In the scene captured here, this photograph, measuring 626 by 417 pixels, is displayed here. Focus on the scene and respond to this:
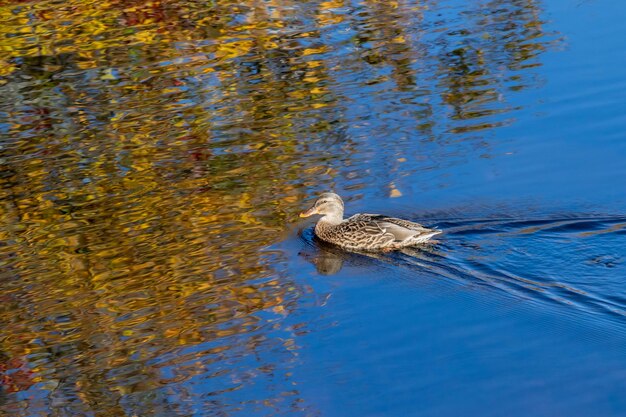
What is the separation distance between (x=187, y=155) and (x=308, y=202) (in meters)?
1.75

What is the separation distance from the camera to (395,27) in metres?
14.5

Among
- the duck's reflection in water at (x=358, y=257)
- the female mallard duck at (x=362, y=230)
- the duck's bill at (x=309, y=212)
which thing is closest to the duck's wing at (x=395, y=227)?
the female mallard duck at (x=362, y=230)

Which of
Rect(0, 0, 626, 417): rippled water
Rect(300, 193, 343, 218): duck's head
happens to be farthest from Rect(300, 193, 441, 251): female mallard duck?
Rect(0, 0, 626, 417): rippled water

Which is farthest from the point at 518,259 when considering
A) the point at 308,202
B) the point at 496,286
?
the point at 308,202

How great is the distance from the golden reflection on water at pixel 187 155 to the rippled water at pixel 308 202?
30 millimetres

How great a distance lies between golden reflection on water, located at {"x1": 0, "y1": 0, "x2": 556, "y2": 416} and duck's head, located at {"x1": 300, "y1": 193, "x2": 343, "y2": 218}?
0.30 m

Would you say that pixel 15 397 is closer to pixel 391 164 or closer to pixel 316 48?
pixel 391 164

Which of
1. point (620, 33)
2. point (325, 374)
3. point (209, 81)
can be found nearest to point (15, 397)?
point (325, 374)

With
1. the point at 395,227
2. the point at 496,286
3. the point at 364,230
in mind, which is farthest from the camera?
the point at 364,230

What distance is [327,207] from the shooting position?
9.27 m

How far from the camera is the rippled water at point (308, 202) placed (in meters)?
6.82

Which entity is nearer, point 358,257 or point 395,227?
point 395,227

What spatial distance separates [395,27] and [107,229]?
6377 mm

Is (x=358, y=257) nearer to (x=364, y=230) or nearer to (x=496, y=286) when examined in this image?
(x=364, y=230)
